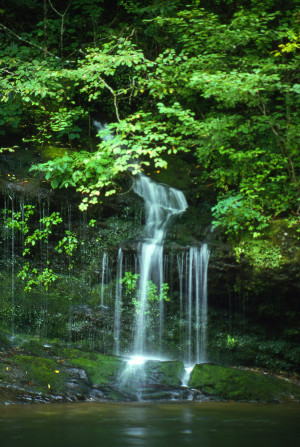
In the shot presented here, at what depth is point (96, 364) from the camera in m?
7.00

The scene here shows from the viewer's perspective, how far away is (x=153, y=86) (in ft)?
27.4

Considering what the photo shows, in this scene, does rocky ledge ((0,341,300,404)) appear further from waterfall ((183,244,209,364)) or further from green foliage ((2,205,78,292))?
green foliage ((2,205,78,292))

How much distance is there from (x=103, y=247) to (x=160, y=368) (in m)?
2.65

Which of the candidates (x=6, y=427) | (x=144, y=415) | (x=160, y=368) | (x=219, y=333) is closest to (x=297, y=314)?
(x=219, y=333)

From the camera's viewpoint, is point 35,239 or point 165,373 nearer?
point 165,373

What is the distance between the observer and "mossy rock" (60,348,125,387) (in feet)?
22.0

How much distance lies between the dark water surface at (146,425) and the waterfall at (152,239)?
280 centimetres

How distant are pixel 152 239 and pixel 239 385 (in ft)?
10.2

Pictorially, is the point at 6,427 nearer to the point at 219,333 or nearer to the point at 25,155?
the point at 219,333

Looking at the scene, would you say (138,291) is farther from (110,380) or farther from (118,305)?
(110,380)

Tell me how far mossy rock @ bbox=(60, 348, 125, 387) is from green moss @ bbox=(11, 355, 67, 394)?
0.46 meters

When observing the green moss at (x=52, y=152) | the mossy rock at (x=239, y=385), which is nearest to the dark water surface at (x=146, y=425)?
the mossy rock at (x=239, y=385)

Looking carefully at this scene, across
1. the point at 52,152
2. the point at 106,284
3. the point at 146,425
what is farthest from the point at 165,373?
the point at 52,152

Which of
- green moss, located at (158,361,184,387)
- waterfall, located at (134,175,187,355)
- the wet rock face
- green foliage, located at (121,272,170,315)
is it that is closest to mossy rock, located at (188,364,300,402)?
green moss, located at (158,361,184,387)
